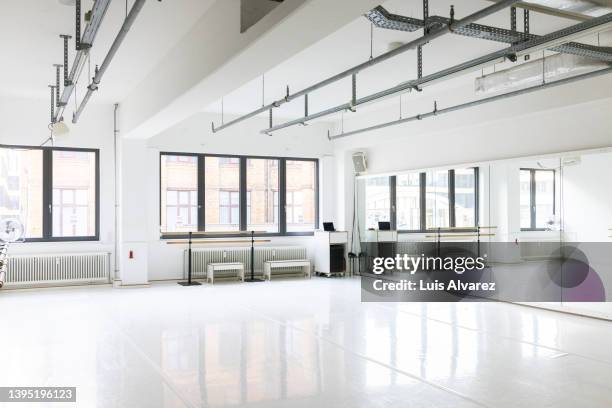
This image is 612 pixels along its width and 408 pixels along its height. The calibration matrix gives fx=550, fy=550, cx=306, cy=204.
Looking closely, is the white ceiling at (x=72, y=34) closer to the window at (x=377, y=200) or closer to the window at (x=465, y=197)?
the window at (x=465, y=197)

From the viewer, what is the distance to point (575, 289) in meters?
7.32

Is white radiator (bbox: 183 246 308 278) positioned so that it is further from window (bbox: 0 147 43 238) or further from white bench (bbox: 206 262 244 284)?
window (bbox: 0 147 43 238)

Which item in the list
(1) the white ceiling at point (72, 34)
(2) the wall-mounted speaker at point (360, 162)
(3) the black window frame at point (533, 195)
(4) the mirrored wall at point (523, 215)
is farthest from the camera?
(2) the wall-mounted speaker at point (360, 162)

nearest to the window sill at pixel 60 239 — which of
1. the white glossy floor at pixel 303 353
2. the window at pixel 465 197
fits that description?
the white glossy floor at pixel 303 353

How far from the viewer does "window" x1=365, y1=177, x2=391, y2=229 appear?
457 inches

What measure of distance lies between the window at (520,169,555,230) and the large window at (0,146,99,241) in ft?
24.2

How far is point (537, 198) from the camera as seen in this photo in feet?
26.1

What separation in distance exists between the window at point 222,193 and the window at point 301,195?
3.96 feet

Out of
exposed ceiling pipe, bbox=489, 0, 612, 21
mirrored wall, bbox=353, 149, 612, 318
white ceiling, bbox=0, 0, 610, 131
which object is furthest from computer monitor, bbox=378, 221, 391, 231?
exposed ceiling pipe, bbox=489, 0, 612, 21

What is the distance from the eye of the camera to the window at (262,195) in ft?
38.1

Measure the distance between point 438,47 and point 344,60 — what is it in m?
1.23

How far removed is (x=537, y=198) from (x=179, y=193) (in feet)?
21.5

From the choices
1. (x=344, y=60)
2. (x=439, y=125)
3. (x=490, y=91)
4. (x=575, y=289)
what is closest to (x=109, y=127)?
(x=344, y=60)

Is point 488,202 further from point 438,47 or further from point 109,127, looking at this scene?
point 109,127
